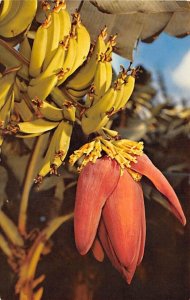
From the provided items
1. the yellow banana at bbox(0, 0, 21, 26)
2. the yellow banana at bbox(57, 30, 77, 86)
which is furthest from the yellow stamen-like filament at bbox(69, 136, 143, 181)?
the yellow banana at bbox(0, 0, 21, 26)

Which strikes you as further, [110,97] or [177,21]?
[177,21]

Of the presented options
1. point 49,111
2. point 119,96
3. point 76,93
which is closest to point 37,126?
point 49,111

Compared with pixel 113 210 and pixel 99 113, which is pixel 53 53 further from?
pixel 113 210

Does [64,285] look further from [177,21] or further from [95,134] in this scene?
[177,21]

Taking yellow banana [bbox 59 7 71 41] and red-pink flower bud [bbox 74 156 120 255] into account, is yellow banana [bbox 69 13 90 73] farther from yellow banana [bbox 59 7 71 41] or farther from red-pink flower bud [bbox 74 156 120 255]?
red-pink flower bud [bbox 74 156 120 255]

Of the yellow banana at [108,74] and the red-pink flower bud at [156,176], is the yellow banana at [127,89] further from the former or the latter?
the red-pink flower bud at [156,176]

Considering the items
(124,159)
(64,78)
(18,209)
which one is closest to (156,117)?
(124,159)
